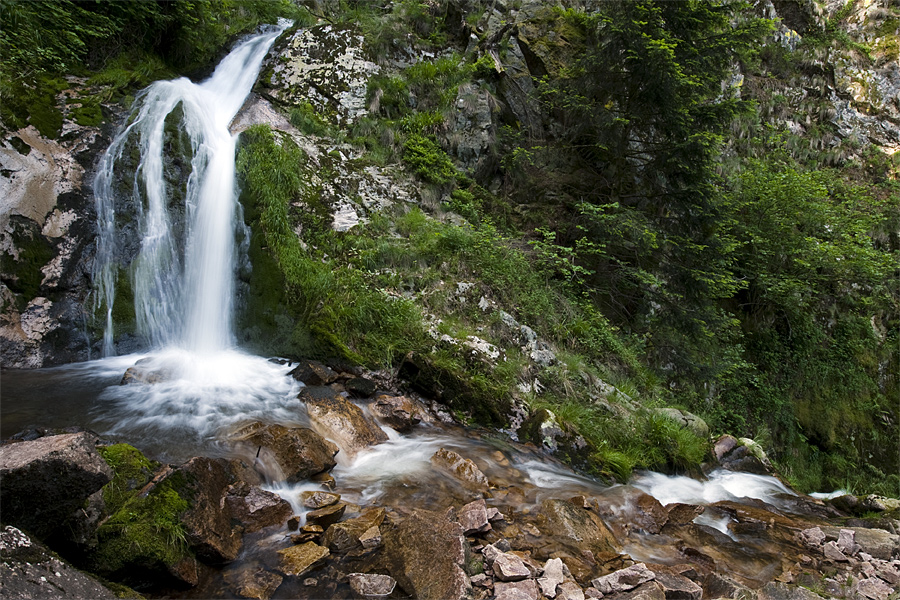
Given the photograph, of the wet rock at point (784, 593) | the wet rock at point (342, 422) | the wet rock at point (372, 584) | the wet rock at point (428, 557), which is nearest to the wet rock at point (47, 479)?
the wet rock at point (372, 584)

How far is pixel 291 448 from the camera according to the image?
13.8ft

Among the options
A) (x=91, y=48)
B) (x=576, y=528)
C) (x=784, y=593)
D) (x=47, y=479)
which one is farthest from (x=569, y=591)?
(x=91, y=48)

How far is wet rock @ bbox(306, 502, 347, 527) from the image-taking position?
11.7ft

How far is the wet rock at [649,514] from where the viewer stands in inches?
170

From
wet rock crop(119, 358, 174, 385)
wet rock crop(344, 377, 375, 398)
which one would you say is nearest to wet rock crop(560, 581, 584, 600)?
wet rock crop(344, 377, 375, 398)

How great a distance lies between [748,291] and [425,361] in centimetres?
894

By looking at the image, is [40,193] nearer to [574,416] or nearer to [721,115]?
[574,416]

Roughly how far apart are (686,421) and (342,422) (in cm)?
474

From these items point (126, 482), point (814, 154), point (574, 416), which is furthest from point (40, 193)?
point (814, 154)

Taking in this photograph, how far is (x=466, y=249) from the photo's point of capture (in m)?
7.56

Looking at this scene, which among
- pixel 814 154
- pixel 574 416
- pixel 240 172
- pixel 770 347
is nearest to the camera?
pixel 574 416

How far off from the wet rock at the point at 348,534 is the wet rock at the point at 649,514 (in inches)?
101

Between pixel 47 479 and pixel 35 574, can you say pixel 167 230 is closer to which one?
pixel 47 479

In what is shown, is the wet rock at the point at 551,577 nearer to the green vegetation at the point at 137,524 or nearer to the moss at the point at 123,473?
the green vegetation at the point at 137,524
